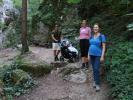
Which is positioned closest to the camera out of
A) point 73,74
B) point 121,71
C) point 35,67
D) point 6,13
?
point 121,71

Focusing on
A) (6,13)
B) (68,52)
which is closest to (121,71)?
(68,52)

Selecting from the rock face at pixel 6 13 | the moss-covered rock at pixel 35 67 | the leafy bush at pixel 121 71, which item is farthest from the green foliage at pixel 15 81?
the rock face at pixel 6 13

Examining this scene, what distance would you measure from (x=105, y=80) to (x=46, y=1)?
13.8 metres

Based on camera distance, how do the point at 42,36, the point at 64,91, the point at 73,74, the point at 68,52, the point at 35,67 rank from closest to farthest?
1. the point at 64,91
2. the point at 73,74
3. the point at 35,67
4. the point at 68,52
5. the point at 42,36

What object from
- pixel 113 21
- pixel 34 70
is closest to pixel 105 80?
pixel 34 70

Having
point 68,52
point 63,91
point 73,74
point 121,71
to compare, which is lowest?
point 63,91

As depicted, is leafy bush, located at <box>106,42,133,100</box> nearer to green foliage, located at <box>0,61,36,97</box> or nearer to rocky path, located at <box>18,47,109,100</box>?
rocky path, located at <box>18,47,109,100</box>

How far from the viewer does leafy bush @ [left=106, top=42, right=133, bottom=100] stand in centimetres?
844

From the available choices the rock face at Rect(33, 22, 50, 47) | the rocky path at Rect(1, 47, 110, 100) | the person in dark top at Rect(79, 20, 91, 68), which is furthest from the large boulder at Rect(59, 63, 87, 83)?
the rock face at Rect(33, 22, 50, 47)

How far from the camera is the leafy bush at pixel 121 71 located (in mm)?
8438

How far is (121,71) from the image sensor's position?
9570 millimetres

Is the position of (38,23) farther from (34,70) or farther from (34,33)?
(34,70)

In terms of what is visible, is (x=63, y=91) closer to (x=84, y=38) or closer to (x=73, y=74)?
(x=73, y=74)

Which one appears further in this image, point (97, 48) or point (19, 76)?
point (19, 76)
